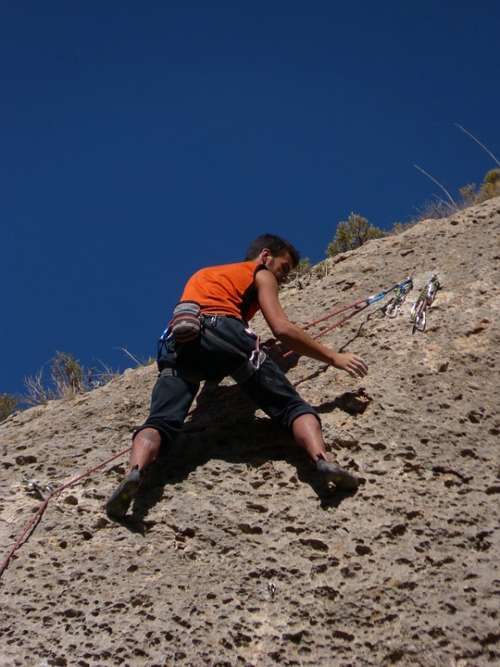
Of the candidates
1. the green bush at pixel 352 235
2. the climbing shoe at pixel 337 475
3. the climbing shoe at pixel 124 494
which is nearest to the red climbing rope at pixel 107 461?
the climbing shoe at pixel 124 494

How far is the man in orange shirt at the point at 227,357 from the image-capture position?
427cm

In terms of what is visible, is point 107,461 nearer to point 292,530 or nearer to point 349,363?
point 292,530

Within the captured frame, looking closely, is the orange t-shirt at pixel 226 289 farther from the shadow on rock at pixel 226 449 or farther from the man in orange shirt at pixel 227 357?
the shadow on rock at pixel 226 449

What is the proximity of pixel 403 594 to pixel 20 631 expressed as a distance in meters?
1.70

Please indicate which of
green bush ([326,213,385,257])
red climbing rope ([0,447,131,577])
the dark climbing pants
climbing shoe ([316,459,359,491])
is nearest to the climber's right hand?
the dark climbing pants

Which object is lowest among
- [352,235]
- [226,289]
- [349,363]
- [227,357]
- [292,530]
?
[292,530]

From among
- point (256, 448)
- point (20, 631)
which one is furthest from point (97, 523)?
point (256, 448)

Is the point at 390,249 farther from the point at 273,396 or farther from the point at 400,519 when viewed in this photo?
the point at 400,519

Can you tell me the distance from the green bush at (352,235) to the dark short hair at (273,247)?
4.59 meters

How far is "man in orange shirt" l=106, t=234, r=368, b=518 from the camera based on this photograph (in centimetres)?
427

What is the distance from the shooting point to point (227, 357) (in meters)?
4.54

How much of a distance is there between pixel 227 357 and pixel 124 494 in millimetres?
962

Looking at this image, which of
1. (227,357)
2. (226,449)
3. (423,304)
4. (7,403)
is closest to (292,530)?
(226,449)

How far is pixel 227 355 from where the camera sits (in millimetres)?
4527
